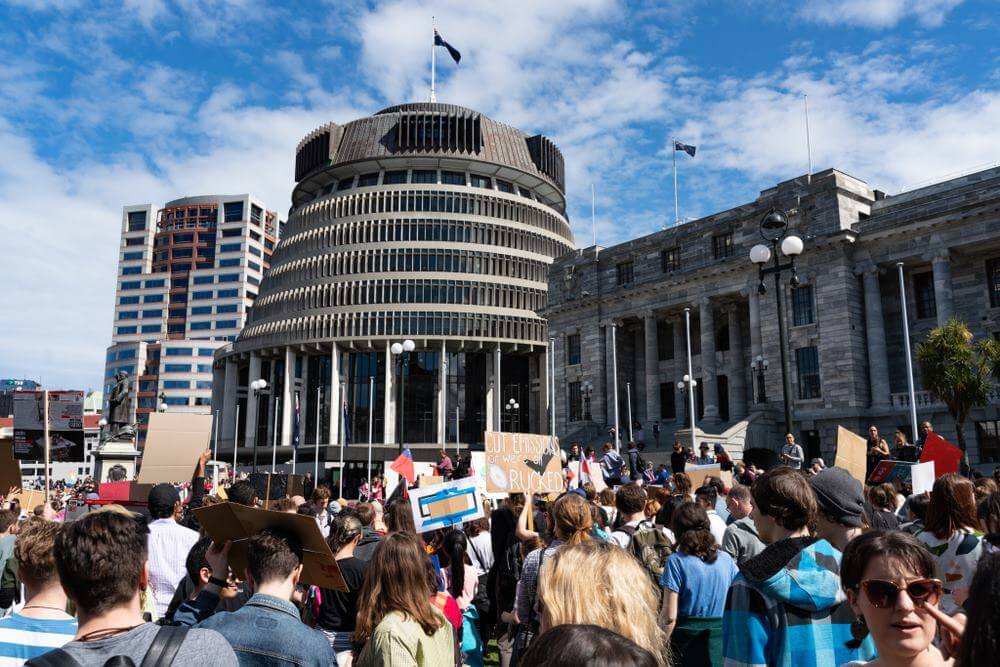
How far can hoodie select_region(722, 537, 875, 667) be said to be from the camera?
407cm

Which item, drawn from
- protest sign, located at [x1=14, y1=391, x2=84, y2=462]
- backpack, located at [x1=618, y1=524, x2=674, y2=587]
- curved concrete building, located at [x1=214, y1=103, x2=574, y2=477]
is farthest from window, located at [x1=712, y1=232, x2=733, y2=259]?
backpack, located at [x1=618, y1=524, x2=674, y2=587]

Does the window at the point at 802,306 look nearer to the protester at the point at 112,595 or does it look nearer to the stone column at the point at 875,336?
the stone column at the point at 875,336

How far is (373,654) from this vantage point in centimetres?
471

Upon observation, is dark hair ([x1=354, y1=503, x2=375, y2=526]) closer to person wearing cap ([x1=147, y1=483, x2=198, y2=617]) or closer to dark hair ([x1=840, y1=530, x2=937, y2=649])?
person wearing cap ([x1=147, y1=483, x2=198, y2=617])

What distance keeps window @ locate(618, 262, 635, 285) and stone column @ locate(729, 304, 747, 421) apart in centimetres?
814

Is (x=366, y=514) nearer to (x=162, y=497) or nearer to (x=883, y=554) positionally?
(x=162, y=497)

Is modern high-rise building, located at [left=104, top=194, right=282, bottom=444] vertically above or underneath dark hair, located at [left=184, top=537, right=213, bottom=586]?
above

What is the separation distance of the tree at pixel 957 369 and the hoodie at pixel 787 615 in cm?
3313

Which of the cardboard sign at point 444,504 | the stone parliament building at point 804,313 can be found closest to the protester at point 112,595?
the cardboard sign at point 444,504

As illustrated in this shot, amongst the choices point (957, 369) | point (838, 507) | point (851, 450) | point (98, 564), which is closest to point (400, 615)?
point (98, 564)

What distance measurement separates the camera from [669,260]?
54281 mm

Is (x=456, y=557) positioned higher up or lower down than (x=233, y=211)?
lower down

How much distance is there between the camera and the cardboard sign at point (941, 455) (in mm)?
13445

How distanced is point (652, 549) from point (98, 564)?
5294 millimetres
